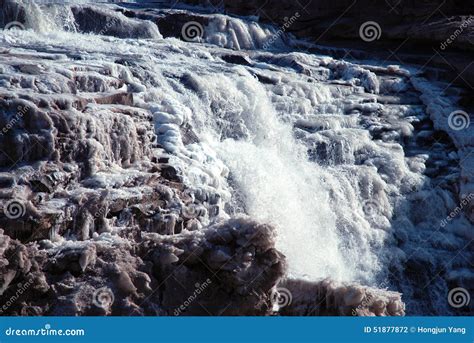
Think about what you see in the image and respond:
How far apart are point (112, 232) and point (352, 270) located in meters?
4.18

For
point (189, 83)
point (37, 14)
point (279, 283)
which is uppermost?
point (279, 283)

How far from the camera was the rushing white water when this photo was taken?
10.1m

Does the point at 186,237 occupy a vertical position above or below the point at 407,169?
above

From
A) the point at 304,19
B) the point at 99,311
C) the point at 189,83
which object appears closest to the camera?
the point at 99,311

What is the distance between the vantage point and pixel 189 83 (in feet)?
38.0

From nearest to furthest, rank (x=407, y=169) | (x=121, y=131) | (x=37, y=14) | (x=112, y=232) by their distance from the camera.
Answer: (x=112, y=232), (x=121, y=131), (x=407, y=169), (x=37, y=14)

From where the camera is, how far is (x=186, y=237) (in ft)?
21.8

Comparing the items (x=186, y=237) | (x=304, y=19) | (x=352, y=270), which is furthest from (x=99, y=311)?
(x=304, y=19)

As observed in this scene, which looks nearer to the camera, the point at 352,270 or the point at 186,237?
the point at 186,237

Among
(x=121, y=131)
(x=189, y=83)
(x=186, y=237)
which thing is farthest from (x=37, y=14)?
(x=186, y=237)

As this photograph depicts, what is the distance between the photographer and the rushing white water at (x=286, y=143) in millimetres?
10070

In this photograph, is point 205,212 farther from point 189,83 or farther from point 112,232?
point 189,83

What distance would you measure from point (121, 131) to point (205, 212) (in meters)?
1.24

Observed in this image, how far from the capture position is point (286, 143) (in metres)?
12.0
